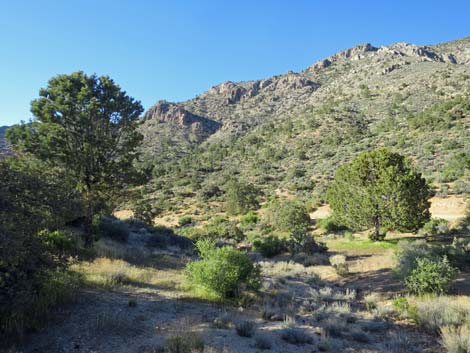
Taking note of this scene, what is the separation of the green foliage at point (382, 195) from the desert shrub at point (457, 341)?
40.8ft

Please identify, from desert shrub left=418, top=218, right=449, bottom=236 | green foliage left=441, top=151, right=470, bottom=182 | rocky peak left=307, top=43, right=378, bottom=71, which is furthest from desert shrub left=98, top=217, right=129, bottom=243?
rocky peak left=307, top=43, right=378, bottom=71

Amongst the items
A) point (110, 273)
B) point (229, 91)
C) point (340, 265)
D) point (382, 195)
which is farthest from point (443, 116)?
point (229, 91)

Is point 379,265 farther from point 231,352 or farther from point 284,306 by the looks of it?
point 231,352

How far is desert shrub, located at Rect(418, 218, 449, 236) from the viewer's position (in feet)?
69.7

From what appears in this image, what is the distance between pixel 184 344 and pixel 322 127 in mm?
66346

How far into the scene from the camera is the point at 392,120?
187 ft

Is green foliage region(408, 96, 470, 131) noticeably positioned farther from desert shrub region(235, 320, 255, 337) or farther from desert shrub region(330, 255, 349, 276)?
desert shrub region(235, 320, 255, 337)

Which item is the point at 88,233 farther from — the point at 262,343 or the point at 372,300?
the point at 372,300

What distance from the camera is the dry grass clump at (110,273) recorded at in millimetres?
9008

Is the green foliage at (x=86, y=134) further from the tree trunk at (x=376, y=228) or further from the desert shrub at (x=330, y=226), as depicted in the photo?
the desert shrub at (x=330, y=226)

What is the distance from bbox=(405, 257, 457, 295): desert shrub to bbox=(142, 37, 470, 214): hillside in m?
25.0

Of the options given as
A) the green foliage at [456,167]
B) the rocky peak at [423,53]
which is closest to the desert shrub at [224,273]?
the green foliage at [456,167]

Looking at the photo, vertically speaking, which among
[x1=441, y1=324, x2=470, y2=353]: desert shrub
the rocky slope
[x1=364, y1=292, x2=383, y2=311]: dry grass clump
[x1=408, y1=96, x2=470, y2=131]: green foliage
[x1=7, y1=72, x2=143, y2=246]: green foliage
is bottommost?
[x1=364, y1=292, x2=383, y2=311]: dry grass clump

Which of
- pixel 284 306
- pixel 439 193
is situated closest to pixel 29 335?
pixel 284 306
